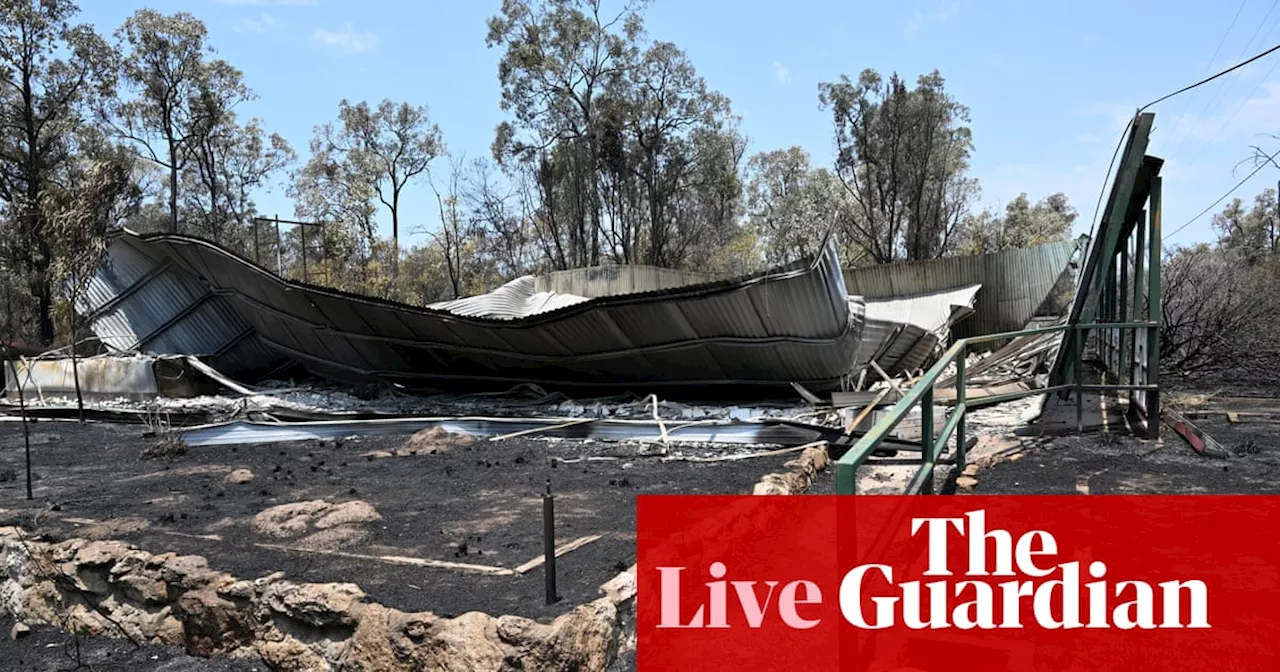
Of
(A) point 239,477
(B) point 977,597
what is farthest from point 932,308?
(B) point 977,597

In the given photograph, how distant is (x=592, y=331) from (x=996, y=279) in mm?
13079

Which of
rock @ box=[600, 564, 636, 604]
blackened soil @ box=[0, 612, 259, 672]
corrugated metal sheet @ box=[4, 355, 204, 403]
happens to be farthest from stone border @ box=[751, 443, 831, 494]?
corrugated metal sheet @ box=[4, 355, 204, 403]

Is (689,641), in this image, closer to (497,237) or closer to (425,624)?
(425,624)

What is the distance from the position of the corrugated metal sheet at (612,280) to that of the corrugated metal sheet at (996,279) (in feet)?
18.1

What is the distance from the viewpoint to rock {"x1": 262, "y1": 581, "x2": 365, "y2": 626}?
3.83 m

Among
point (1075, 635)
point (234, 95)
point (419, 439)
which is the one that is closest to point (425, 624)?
point (1075, 635)

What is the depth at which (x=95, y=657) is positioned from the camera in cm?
437

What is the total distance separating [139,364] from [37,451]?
19.0 ft

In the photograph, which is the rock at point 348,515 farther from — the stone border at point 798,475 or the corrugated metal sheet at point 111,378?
the corrugated metal sheet at point 111,378

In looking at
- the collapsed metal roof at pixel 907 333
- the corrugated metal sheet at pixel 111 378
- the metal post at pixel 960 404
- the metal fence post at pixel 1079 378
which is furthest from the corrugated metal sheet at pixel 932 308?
the corrugated metal sheet at pixel 111 378

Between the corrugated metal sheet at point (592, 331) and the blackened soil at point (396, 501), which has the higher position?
the corrugated metal sheet at point (592, 331)

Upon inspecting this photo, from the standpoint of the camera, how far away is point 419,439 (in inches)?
368

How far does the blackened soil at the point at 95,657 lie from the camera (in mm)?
4137

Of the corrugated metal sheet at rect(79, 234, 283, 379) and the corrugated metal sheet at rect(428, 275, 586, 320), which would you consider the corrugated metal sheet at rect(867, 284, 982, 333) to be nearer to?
the corrugated metal sheet at rect(428, 275, 586, 320)
